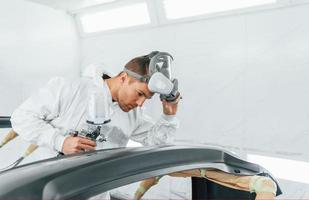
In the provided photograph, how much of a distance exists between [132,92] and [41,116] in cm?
55

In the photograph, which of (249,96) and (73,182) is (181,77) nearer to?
(249,96)

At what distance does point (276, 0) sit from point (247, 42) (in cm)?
44

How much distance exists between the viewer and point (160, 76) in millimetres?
1669

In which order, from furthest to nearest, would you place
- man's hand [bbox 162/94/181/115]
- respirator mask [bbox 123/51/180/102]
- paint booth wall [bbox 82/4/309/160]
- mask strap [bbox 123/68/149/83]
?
paint booth wall [bbox 82/4/309/160] → man's hand [bbox 162/94/181/115] → mask strap [bbox 123/68/149/83] → respirator mask [bbox 123/51/180/102]

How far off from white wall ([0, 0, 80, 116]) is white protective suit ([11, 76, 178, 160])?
1.99m

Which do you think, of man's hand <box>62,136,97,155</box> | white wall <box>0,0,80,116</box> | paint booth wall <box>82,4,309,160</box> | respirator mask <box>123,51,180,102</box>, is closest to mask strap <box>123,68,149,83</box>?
respirator mask <box>123,51,180,102</box>

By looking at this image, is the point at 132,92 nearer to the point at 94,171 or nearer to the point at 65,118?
the point at 65,118

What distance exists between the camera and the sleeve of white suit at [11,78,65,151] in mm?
1889

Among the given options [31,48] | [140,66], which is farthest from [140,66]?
[31,48]

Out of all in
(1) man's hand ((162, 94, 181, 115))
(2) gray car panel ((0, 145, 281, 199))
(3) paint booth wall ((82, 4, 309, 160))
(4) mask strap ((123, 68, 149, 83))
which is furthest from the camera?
(3) paint booth wall ((82, 4, 309, 160))

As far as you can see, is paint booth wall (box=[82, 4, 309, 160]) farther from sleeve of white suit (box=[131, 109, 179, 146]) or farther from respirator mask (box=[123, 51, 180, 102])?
respirator mask (box=[123, 51, 180, 102])

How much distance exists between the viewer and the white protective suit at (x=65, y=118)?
1903mm

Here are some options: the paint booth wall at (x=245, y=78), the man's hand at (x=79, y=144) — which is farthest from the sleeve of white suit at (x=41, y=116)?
the paint booth wall at (x=245, y=78)

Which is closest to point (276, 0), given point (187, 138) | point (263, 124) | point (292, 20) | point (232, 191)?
point (292, 20)
